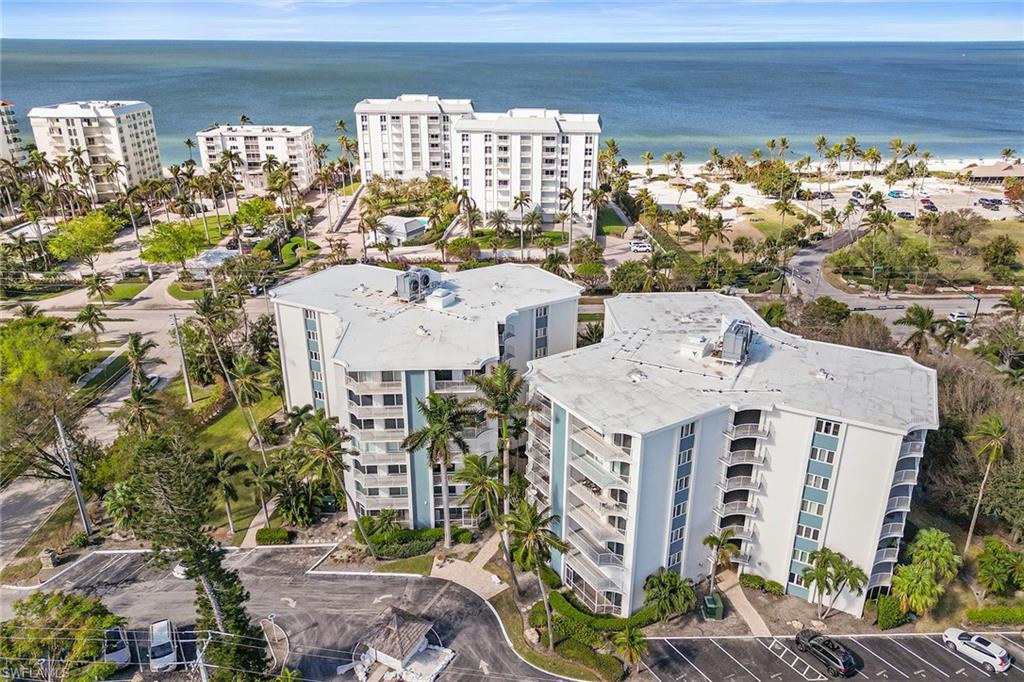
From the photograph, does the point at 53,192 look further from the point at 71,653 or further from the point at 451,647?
the point at 451,647

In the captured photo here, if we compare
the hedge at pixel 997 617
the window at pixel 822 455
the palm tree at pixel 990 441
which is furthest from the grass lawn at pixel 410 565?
the palm tree at pixel 990 441

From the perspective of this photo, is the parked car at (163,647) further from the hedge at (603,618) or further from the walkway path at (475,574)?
the hedge at (603,618)

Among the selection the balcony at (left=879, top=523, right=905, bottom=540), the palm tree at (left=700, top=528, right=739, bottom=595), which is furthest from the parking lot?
the balcony at (left=879, top=523, right=905, bottom=540)

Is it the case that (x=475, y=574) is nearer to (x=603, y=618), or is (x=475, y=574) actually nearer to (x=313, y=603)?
(x=603, y=618)

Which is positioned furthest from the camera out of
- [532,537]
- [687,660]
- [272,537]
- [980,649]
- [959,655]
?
[272,537]

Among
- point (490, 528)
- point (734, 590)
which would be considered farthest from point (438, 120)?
point (734, 590)

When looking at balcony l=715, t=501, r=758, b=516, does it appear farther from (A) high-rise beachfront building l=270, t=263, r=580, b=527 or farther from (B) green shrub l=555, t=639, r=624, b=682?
(A) high-rise beachfront building l=270, t=263, r=580, b=527

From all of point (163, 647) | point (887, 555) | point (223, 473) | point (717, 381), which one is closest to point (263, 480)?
point (223, 473)

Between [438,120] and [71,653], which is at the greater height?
[438,120]
